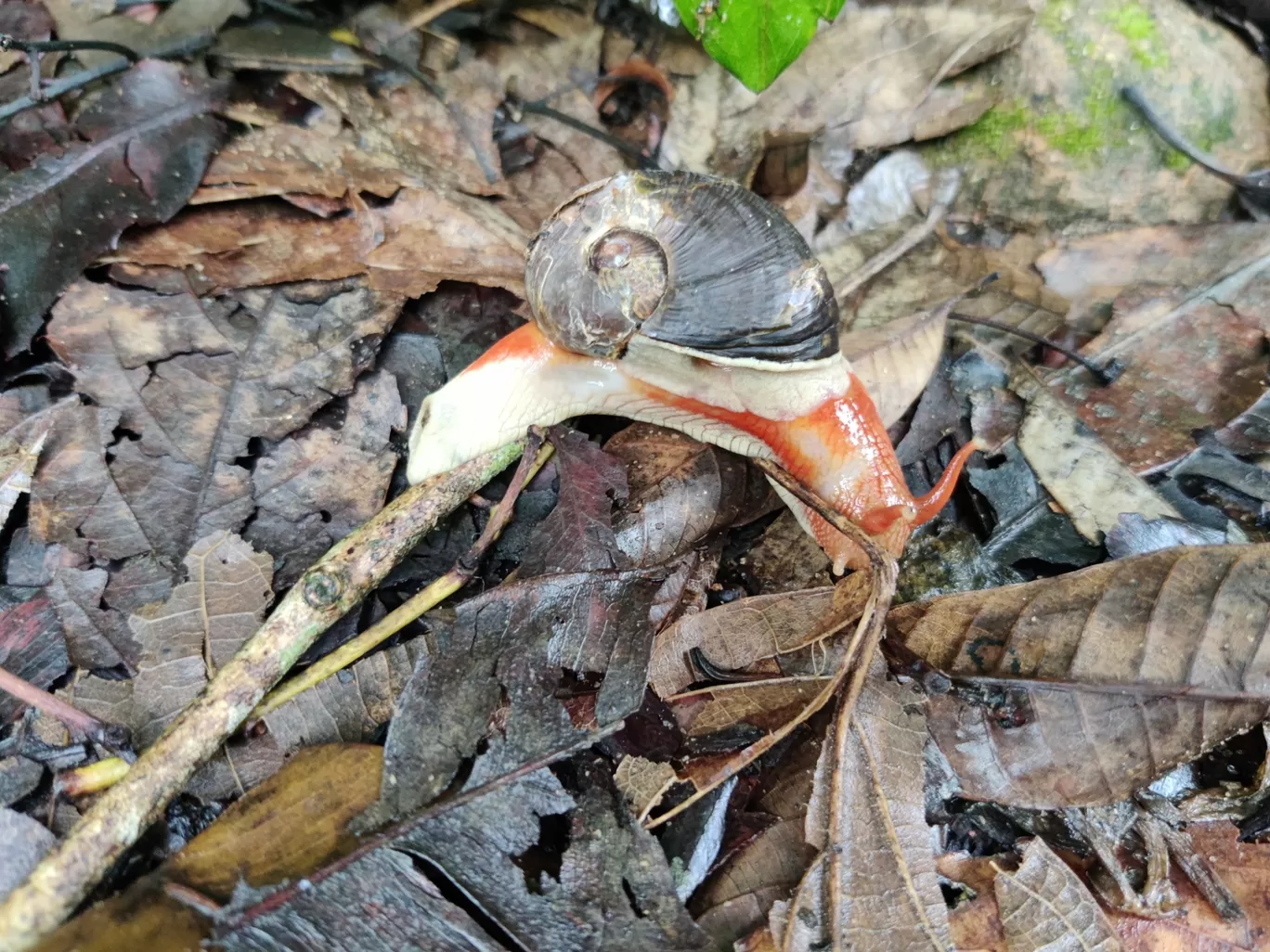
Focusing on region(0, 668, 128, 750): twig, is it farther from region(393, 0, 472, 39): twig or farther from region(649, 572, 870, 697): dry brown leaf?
region(393, 0, 472, 39): twig

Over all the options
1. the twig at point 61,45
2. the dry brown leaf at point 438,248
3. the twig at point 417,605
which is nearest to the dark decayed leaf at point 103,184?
the twig at point 61,45

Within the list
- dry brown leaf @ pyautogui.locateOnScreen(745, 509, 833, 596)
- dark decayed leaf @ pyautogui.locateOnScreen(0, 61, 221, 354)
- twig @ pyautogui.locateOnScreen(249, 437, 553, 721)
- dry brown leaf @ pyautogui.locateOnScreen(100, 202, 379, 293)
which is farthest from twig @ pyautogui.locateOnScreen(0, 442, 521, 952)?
dark decayed leaf @ pyautogui.locateOnScreen(0, 61, 221, 354)

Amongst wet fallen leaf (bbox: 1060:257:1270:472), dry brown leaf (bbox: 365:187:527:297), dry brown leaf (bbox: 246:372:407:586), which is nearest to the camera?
dry brown leaf (bbox: 246:372:407:586)

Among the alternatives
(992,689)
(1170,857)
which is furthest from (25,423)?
(1170,857)

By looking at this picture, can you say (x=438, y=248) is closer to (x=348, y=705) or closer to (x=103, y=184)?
(x=103, y=184)

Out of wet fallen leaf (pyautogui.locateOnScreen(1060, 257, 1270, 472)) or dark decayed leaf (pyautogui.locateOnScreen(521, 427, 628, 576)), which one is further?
wet fallen leaf (pyautogui.locateOnScreen(1060, 257, 1270, 472))

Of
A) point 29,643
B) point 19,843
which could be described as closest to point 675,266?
point 29,643
